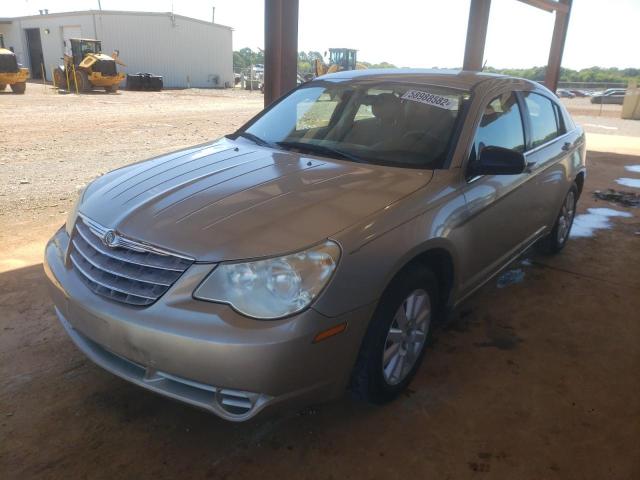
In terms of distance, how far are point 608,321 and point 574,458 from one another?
1.64m

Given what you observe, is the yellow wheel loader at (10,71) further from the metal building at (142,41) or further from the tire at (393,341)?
the tire at (393,341)

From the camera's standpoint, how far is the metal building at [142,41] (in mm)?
34125

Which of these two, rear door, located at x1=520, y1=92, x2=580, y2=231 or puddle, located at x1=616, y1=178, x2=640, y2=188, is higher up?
rear door, located at x1=520, y1=92, x2=580, y2=231

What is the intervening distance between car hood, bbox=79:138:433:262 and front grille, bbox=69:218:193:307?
0.20 ft

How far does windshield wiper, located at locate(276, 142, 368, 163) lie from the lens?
2.93m

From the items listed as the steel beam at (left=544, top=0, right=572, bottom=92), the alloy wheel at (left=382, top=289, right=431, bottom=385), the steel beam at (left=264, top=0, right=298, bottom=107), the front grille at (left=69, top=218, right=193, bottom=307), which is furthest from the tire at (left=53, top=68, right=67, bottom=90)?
the alloy wheel at (left=382, top=289, right=431, bottom=385)

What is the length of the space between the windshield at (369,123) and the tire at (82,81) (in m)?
24.2

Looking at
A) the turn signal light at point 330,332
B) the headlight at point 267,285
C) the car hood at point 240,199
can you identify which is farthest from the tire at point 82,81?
the turn signal light at point 330,332

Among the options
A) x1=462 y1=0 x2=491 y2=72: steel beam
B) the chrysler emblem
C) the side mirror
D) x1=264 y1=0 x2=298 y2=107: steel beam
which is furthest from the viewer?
x1=462 y1=0 x2=491 y2=72: steel beam

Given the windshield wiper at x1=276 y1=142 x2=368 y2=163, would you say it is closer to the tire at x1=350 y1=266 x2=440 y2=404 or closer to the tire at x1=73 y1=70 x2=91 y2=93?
the tire at x1=350 y1=266 x2=440 y2=404

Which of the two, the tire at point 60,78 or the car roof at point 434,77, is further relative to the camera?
the tire at point 60,78

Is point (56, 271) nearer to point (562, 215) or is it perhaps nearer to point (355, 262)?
point (355, 262)

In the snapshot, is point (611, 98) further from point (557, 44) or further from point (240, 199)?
point (240, 199)

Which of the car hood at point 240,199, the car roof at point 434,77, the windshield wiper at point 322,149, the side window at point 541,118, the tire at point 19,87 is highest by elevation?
the car roof at point 434,77
